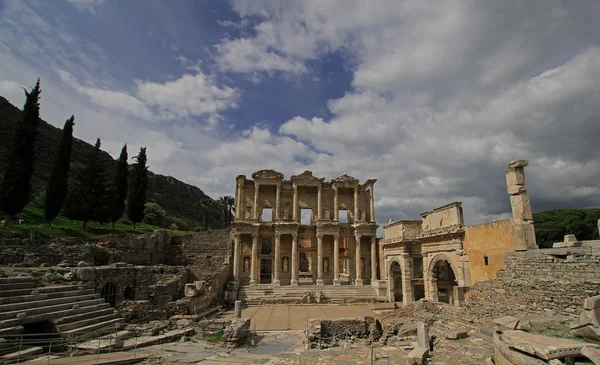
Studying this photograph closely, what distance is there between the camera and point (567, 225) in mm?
36438

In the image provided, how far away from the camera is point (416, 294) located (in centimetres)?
2653

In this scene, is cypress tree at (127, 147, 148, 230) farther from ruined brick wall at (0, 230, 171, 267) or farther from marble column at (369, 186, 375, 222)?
marble column at (369, 186, 375, 222)

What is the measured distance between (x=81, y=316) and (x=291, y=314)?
13019 mm

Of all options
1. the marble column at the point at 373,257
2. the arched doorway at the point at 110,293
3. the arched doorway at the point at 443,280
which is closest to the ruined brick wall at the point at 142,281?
the arched doorway at the point at 110,293

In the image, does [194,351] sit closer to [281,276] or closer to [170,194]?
[281,276]

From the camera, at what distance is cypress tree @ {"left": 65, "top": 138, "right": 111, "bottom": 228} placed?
33.2 metres

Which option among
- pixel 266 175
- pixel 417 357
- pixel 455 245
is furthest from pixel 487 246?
pixel 266 175

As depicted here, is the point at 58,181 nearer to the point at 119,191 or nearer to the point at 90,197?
the point at 90,197

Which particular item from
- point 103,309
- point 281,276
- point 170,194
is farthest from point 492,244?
point 170,194

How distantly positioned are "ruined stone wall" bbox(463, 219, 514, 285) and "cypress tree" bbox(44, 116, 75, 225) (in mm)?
34848

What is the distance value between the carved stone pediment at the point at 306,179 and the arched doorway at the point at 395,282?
12.2 meters

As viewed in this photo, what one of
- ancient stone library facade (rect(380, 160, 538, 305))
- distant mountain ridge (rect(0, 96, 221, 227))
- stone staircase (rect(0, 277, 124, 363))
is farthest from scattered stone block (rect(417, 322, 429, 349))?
distant mountain ridge (rect(0, 96, 221, 227))

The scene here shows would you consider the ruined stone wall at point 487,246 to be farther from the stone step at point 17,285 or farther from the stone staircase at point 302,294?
the stone step at point 17,285

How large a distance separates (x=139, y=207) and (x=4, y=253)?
2027 cm
